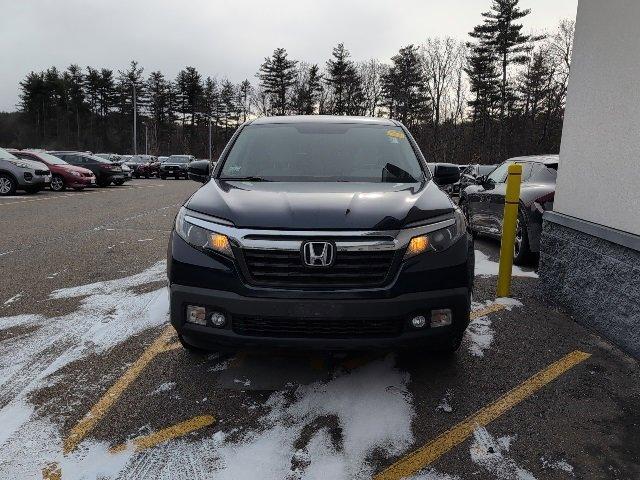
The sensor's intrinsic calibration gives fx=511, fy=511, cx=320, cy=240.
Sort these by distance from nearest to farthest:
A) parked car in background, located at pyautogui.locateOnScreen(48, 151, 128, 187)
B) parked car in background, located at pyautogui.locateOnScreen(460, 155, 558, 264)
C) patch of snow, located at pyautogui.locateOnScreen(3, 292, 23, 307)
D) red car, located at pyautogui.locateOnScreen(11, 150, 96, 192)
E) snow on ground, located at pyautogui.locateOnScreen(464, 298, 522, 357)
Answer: snow on ground, located at pyautogui.locateOnScreen(464, 298, 522, 357) < patch of snow, located at pyautogui.locateOnScreen(3, 292, 23, 307) < parked car in background, located at pyautogui.locateOnScreen(460, 155, 558, 264) < red car, located at pyautogui.locateOnScreen(11, 150, 96, 192) < parked car in background, located at pyautogui.locateOnScreen(48, 151, 128, 187)

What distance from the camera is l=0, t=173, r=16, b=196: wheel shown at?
16516 mm

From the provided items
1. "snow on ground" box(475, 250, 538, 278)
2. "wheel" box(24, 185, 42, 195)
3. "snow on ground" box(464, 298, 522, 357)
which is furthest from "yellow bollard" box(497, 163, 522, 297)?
"wheel" box(24, 185, 42, 195)

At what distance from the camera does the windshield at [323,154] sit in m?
3.72

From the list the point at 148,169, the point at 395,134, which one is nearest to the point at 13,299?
the point at 395,134

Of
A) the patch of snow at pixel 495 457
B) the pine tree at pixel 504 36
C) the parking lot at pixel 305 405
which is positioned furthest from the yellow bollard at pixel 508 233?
the pine tree at pixel 504 36

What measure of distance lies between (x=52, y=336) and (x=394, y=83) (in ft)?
176

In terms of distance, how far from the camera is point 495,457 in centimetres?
242

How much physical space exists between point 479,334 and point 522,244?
9.37 ft

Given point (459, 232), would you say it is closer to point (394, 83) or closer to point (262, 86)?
point (394, 83)

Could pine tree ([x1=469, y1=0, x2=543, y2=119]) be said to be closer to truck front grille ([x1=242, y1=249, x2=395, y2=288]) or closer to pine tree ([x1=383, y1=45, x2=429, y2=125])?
pine tree ([x1=383, y1=45, x2=429, y2=125])

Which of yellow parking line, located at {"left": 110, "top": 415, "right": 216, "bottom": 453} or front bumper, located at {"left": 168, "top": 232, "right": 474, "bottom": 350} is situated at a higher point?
front bumper, located at {"left": 168, "top": 232, "right": 474, "bottom": 350}

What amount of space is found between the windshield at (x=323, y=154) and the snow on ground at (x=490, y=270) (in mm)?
2545

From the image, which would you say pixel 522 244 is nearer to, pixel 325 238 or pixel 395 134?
pixel 395 134

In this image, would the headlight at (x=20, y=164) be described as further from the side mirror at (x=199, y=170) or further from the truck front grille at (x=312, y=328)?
the truck front grille at (x=312, y=328)
